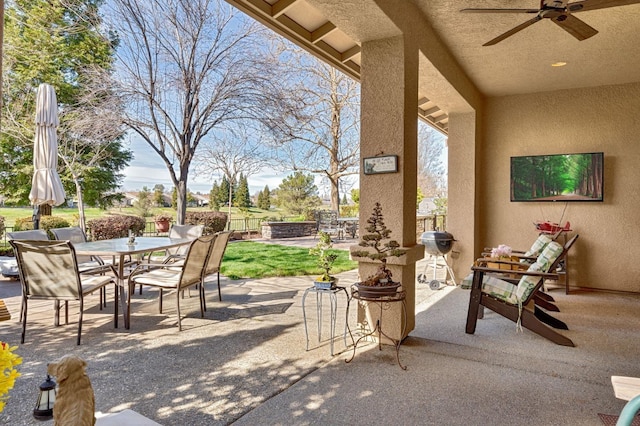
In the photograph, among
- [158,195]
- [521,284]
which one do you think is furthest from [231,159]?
[521,284]

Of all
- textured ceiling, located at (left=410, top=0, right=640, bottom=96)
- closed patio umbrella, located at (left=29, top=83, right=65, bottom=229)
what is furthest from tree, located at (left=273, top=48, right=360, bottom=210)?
Result: closed patio umbrella, located at (left=29, top=83, right=65, bottom=229)

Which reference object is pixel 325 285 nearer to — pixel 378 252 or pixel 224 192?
pixel 378 252

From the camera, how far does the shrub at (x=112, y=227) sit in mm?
9219

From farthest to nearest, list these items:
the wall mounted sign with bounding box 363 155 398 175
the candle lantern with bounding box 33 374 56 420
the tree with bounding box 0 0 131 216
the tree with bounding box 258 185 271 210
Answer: the tree with bounding box 258 185 271 210, the tree with bounding box 0 0 131 216, the wall mounted sign with bounding box 363 155 398 175, the candle lantern with bounding box 33 374 56 420

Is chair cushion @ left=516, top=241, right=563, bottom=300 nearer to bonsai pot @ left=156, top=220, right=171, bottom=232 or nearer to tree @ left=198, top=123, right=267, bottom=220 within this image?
bonsai pot @ left=156, top=220, right=171, bottom=232

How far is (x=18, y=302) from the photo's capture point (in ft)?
14.7

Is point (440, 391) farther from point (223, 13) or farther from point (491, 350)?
point (223, 13)

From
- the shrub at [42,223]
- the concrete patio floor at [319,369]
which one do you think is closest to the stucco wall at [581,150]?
the concrete patio floor at [319,369]

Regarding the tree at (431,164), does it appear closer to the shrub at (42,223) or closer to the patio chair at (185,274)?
the shrub at (42,223)

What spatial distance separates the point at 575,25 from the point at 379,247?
2283 mm

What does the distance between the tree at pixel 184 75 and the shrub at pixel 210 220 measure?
2.51 m

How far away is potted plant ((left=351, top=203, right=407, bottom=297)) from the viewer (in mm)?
2889

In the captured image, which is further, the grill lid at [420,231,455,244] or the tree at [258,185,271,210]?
the tree at [258,185,271,210]

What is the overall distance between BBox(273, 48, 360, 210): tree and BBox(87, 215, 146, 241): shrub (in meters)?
5.77
